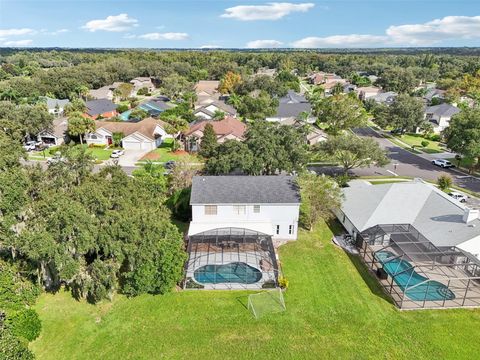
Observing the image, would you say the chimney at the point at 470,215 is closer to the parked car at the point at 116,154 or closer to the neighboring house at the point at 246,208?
the neighboring house at the point at 246,208

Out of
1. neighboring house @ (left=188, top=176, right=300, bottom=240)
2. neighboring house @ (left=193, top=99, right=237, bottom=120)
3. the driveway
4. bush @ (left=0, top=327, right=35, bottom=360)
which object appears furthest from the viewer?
neighboring house @ (left=193, top=99, right=237, bottom=120)

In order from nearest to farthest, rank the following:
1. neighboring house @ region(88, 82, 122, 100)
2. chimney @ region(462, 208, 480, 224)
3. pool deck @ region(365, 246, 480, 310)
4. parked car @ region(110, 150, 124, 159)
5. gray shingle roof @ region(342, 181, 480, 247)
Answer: pool deck @ region(365, 246, 480, 310), gray shingle roof @ region(342, 181, 480, 247), chimney @ region(462, 208, 480, 224), parked car @ region(110, 150, 124, 159), neighboring house @ region(88, 82, 122, 100)

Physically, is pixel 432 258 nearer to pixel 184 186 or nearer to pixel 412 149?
pixel 184 186

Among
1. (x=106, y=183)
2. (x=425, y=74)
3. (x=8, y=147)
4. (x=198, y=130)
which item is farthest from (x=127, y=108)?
(x=425, y=74)

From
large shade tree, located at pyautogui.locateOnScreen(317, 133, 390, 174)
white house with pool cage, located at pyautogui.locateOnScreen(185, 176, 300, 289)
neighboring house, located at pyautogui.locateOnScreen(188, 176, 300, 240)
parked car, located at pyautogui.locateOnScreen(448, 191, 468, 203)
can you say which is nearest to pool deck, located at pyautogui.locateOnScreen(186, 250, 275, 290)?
white house with pool cage, located at pyautogui.locateOnScreen(185, 176, 300, 289)

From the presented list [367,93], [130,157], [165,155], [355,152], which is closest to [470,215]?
[355,152]

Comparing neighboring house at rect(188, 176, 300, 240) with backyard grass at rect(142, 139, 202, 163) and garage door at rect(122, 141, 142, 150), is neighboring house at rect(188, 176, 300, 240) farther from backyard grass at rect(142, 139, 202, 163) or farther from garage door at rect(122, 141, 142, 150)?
garage door at rect(122, 141, 142, 150)

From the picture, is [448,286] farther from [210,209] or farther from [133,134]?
[133,134]

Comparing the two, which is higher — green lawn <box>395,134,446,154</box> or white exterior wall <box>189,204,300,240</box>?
white exterior wall <box>189,204,300,240</box>
